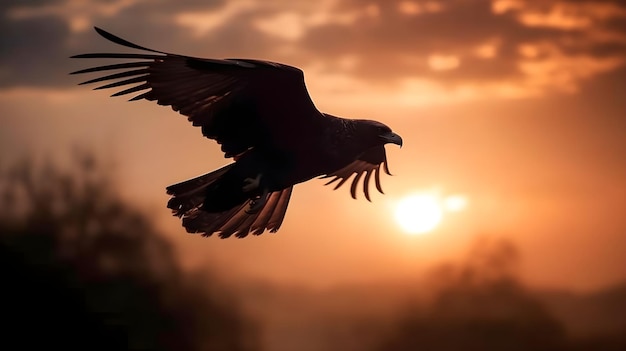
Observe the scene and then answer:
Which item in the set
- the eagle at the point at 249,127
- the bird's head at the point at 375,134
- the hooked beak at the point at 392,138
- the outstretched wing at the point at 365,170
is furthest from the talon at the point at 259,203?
the outstretched wing at the point at 365,170

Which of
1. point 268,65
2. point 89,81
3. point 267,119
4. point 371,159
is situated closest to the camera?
point 89,81

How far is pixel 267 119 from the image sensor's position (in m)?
6.97

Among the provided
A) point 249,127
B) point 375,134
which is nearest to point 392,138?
point 375,134

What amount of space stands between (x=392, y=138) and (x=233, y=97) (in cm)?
Result: 142

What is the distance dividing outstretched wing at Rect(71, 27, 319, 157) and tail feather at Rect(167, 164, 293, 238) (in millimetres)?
402

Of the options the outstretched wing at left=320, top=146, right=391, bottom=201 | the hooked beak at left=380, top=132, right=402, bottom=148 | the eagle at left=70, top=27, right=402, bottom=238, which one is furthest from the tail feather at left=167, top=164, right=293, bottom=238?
the hooked beak at left=380, top=132, right=402, bottom=148

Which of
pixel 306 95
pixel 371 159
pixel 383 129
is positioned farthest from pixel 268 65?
pixel 371 159

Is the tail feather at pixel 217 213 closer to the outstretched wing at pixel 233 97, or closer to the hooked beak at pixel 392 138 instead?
the outstretched wing at pixel 233 97

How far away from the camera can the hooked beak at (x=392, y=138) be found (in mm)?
7562

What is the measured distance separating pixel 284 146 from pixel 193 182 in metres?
0.95

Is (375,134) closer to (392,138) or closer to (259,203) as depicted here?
(392,138)

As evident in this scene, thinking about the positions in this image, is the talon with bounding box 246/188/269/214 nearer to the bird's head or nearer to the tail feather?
the tail feather

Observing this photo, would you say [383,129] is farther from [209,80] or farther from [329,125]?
[209,80]

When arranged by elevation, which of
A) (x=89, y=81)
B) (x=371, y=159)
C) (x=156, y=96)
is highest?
(x=371, y=159)
